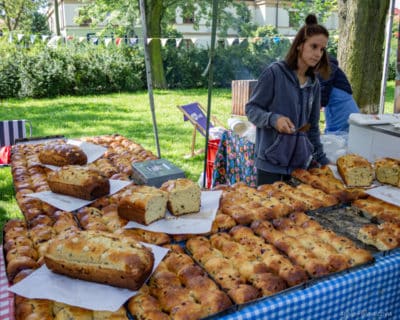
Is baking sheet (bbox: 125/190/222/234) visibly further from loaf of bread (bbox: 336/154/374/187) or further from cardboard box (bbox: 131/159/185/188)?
loaf of bread (bbox: 336/154/374/187)

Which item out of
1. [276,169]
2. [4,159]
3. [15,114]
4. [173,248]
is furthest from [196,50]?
[173,248]

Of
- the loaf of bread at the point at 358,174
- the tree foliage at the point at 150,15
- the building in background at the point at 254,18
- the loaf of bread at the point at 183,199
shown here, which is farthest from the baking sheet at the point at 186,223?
the building in background at the point at 254,18

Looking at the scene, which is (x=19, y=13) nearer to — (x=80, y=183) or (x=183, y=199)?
(x=80, y=183)

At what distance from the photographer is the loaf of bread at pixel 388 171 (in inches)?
99.6

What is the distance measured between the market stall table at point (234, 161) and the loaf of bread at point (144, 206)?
2002mm

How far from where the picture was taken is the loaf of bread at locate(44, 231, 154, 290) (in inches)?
60.2

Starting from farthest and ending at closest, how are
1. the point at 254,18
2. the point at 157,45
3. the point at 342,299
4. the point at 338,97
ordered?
1. the point at 254,18
2. the point at 157,45
3. the point at 338,97
4. the point at 342,299

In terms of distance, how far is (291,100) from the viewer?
2.96 meters

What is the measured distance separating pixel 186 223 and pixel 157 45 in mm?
15396

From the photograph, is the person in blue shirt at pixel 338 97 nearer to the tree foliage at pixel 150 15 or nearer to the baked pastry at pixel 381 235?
the baked pastry at pixel 381 235

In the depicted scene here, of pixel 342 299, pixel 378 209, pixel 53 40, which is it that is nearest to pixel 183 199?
pixel 342 299

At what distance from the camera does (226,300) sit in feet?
4.79

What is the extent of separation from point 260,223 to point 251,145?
2252mm

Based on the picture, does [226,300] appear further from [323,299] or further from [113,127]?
[113,127]
